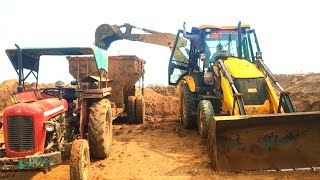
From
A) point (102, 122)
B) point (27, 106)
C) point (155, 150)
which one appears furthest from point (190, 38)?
point (27, 106)

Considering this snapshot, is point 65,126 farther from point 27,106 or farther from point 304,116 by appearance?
point 304,116

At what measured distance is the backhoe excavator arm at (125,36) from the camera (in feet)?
41.3

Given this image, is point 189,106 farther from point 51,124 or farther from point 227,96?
point 51,124

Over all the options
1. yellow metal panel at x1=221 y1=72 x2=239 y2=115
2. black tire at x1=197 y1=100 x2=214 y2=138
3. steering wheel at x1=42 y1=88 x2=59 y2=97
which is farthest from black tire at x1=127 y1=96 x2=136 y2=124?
steering wheel at x1=42 y1=88 x2=59 y2=97

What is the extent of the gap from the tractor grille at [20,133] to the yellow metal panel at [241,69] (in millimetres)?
4501

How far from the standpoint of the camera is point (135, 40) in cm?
1337

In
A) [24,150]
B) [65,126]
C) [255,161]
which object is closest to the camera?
[24,150]

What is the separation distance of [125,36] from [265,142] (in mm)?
8393

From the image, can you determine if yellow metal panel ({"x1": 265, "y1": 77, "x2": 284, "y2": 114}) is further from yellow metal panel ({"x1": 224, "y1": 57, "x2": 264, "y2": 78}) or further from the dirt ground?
the dirt ground

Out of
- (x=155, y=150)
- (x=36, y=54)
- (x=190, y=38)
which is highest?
(x=190, y=38)

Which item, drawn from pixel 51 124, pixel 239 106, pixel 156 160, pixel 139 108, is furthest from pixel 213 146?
pixel 139 108

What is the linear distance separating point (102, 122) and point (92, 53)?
53.9 inches

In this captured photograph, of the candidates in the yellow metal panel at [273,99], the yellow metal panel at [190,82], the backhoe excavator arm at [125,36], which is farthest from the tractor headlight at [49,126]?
the backhoe excavator arm at [125,36]

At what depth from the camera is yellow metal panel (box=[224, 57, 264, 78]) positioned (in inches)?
302
